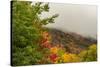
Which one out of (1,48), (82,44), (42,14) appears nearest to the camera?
(1,48)

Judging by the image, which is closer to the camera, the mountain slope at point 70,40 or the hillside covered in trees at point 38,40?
the hillside covered in trees at point 38,40

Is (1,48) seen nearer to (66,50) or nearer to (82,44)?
(66,50)

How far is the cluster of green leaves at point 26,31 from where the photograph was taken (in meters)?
2.51

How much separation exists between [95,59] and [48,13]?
87 centimetres

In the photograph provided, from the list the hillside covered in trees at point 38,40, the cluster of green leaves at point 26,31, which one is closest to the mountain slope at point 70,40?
the hillside covered in trees at point 38,40

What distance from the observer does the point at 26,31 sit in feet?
8.41

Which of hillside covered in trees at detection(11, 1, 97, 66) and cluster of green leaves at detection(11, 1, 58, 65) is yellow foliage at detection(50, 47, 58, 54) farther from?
cluster of green leaves at detection(11, 1, 58, 65)

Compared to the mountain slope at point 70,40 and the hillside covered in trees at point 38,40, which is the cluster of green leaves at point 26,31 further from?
the mountain slope at point 70,40

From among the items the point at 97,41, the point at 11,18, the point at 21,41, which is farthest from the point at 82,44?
the point at 11,18

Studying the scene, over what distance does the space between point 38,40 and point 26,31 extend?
0.18m

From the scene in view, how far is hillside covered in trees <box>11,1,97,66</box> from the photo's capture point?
252cm

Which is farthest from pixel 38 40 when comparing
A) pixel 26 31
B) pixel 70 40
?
pixel 70 40

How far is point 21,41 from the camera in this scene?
2539mm

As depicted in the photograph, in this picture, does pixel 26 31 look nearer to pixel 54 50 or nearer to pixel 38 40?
pixel 38 40
